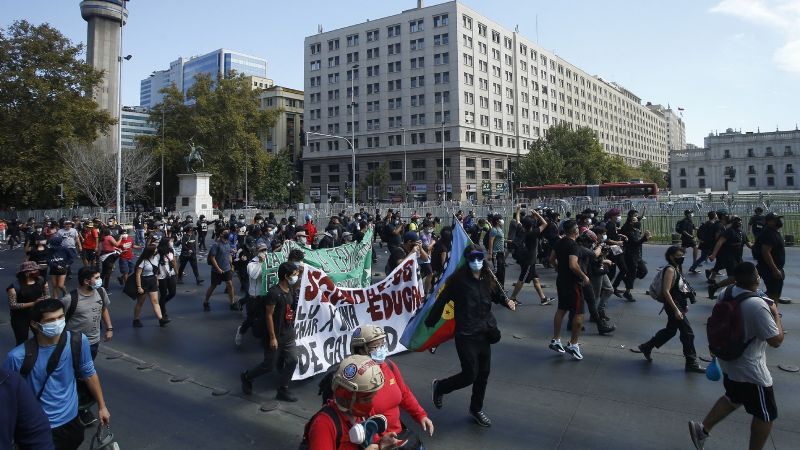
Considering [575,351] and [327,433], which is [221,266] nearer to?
[575,351]

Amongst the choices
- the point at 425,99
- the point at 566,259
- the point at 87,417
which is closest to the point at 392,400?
the point at 87,417

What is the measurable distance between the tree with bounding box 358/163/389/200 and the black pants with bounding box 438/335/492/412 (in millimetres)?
62516

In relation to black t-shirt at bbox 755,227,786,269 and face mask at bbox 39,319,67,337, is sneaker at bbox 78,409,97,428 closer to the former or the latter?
face mask at bbox 39,319,67,337

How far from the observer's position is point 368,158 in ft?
252

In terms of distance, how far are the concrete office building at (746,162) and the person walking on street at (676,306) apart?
9672cm

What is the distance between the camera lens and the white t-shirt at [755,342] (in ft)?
13.1

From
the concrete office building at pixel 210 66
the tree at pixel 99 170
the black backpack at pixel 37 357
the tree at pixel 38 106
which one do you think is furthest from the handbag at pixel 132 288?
the concrete office building at pixel 210 66

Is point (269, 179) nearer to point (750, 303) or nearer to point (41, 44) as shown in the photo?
point (41, 44)

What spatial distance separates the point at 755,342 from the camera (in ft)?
13.4

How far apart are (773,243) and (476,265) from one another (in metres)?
5.98

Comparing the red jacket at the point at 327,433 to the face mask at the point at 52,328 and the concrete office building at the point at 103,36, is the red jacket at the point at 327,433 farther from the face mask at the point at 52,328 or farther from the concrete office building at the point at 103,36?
the concrete office building at the point at 103,36

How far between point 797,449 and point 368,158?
242ft

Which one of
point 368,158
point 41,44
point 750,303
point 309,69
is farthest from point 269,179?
point 750,303

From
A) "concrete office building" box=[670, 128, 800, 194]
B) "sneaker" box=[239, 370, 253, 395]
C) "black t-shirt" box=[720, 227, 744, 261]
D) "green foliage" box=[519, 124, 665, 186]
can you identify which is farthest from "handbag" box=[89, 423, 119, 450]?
"concrete office building" box=[670, 128, 800, 194]
